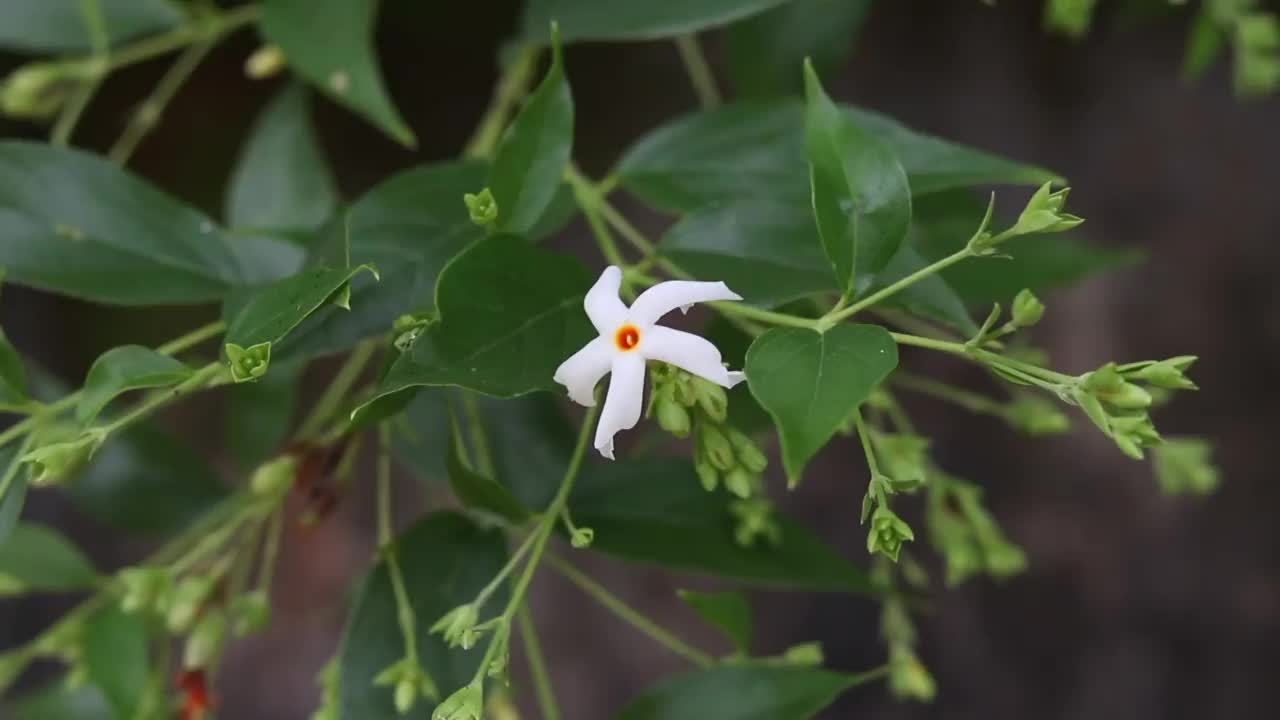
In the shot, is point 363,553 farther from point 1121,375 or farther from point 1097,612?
point 1121,375

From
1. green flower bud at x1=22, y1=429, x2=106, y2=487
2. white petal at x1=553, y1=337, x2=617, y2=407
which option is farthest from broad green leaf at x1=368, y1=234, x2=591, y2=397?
green flower bud at x1=22, y1=429, x2=106, y2=487

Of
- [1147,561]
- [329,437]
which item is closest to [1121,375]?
[329,437]

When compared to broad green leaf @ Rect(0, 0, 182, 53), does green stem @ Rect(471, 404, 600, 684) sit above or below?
below

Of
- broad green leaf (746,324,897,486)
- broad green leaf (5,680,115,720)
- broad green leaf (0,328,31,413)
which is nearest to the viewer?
broad green leaf (746,324,897,486)

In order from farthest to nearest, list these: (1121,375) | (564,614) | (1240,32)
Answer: (564,614) < (1240,32) < (1121,375)

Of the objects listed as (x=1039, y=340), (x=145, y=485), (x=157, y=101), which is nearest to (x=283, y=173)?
(x=157, y=101)

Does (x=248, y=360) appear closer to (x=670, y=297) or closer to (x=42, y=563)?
(x=670, y=297)

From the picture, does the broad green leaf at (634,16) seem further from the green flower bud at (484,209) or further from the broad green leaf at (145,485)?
the broad green leaf at (145,485)

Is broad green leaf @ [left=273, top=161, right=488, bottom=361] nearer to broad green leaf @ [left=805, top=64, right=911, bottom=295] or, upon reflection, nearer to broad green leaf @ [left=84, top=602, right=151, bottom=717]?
broad green leaf @ [left=805, top=64, right=911, bottom=295]

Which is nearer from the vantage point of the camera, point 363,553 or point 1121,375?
point 1121,375
